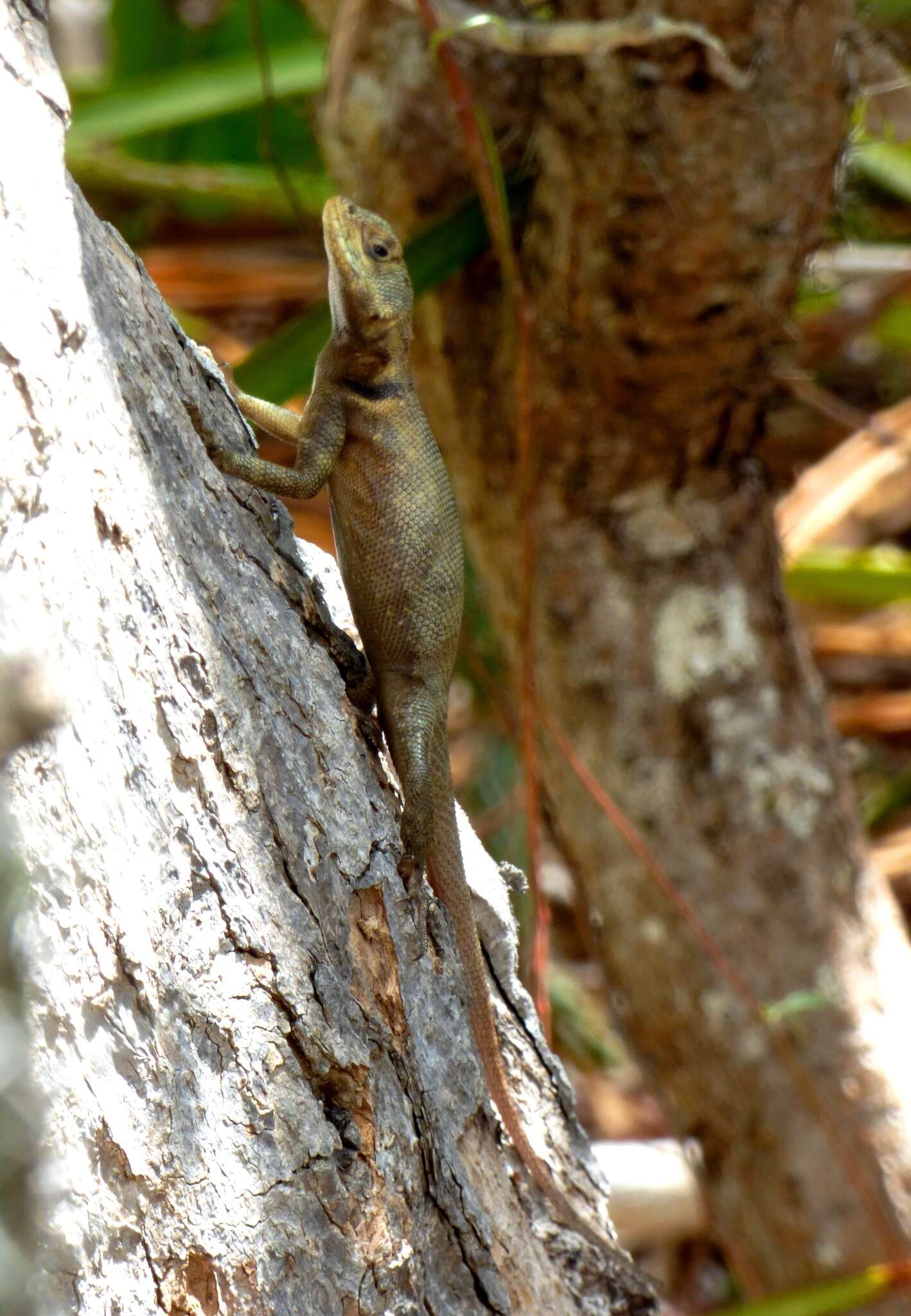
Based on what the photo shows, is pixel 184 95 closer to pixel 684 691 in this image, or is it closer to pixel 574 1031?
pixel 684 691

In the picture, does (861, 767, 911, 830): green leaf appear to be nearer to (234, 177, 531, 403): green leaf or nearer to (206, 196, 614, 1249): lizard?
(234, 177, 531, 403): green leaf

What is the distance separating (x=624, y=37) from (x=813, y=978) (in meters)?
2.65

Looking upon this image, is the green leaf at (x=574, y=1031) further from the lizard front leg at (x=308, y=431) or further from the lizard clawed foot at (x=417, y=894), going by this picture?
the lizard clawed foot at (x=417, y=894)

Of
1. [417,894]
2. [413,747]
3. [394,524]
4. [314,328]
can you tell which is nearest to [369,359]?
[394,524]

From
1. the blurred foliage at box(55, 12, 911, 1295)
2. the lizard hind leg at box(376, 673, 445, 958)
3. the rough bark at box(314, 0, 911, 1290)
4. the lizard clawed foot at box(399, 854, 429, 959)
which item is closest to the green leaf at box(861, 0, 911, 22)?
the blurred foliage at box(55, 12, 911, 1295)

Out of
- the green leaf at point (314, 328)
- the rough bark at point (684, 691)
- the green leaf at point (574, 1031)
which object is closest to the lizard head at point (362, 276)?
the green leaf at point (314, 328)

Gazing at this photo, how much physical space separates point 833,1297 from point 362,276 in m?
2.85

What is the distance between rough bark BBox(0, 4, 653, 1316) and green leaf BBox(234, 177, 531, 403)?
4.35 feet

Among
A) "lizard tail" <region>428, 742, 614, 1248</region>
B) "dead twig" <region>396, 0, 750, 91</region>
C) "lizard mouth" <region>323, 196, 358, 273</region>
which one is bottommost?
"lizard tail" <region>428, 742, 614, 1248</region>

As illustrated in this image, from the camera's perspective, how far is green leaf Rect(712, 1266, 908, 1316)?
11.3ft

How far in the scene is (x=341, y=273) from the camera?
2953mm

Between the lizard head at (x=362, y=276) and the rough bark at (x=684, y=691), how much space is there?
0.65 meters

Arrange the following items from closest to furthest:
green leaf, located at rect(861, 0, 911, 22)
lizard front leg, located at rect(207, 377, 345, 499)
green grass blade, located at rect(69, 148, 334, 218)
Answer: lizard front leg, located at rect(207, 377, 345, 499) < green leaf, located at rect(861, 0, 911, 22) < green grass blade, located at rect(69, 148, 334, 218)

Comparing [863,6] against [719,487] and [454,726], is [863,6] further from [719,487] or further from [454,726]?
[454,726]
